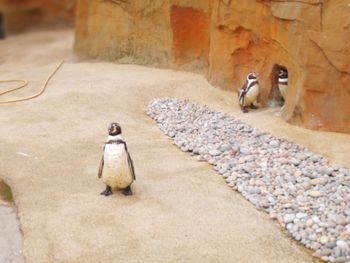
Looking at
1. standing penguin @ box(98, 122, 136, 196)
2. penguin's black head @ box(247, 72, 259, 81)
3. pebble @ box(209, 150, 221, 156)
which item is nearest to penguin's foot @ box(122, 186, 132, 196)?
standing penguin @ box(98, 122, 136, 196)

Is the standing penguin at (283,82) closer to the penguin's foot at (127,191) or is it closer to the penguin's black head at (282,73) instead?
the penguin's black head at (282,73)

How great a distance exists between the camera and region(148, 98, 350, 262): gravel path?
164 inches

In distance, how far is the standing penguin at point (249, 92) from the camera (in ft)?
22.3

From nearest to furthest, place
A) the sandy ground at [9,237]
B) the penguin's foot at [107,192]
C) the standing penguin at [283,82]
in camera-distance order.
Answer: the sandy ground at [9,237] < the penguin's foot at [107,192] < the standing penguin at [283,82]

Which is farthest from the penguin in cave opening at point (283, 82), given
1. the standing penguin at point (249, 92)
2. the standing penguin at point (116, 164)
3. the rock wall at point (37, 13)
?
the rock wall at point (37, 13)

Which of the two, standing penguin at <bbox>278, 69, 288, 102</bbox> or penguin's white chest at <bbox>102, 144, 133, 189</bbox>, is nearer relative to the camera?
penguin's white chest at <bbox>102, 144, 133, 189</bbox>

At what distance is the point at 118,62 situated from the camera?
9.58 m

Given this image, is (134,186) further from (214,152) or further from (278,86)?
(278,86)

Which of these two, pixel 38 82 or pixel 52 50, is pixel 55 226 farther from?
pixel 52 50

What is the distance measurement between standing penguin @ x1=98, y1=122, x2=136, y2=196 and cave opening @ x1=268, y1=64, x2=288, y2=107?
2.82m

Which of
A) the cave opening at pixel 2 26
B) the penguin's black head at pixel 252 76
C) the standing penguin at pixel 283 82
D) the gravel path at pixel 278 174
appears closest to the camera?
the gravel path at pixel 278 174

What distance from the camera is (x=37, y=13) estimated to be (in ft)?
47.9

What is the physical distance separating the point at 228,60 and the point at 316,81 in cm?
184

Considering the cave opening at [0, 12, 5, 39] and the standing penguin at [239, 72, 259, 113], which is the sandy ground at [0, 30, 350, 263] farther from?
the cave opening at [0, 12, 5, 39]
